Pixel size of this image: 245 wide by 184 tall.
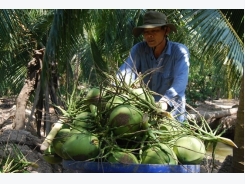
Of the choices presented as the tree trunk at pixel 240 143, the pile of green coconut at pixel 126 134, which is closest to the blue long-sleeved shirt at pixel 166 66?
the pile of green coconut at pixel 126 134

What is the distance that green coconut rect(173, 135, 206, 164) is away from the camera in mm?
1994

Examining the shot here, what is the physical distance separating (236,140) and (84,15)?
10.5ft

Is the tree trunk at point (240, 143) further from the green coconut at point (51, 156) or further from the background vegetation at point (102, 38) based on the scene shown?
the green coconut at point (51, 156)

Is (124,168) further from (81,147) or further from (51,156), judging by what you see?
(51,156)

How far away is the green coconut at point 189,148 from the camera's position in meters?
1.99

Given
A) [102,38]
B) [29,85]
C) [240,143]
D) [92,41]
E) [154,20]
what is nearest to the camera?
[154,20]

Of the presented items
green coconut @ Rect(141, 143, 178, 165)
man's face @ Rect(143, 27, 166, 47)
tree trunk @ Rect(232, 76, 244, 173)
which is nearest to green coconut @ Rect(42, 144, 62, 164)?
green coconut @ Rect(141, 143, 178, 165)

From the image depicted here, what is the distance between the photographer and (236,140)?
466cm

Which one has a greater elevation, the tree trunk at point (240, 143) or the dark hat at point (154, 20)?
the dark hat at point (154, 20)

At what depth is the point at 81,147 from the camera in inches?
76.4

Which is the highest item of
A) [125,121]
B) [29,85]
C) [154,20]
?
[154,20]

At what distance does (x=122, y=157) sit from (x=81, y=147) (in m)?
0.18

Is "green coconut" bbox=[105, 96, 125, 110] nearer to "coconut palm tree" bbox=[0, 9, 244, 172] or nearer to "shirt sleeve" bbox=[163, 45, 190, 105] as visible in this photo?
"coconut palm tree" bbox=[0, 9, 244, 172]

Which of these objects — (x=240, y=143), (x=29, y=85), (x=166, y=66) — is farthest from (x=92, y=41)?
(x=166, y=66)
